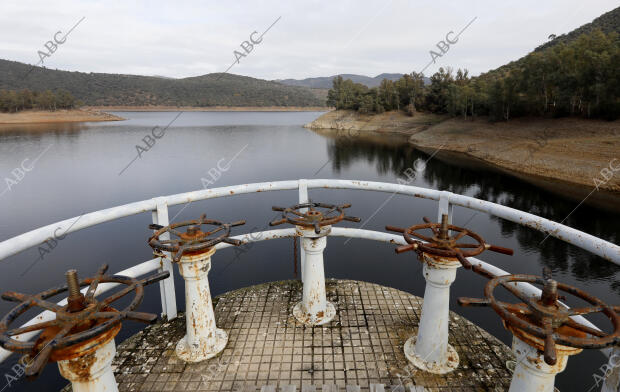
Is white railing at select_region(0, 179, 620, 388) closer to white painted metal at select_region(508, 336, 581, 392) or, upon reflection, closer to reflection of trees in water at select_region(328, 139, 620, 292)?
white painted metal at select_region(508, 336, 581, 392)

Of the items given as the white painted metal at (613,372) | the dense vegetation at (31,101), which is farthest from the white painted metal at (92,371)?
the dense vegetation at (31,101)

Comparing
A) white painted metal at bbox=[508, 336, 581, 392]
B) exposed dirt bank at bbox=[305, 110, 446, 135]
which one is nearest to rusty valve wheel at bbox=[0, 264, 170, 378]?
white painted metal at bbox=[508, 336, 581, 392]

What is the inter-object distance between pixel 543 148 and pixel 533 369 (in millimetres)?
24843

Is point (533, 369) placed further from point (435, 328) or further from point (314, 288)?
point (314, 288)

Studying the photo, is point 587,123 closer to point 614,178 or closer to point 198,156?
point 614,178

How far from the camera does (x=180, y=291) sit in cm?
816

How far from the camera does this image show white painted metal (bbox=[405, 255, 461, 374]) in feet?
7.32

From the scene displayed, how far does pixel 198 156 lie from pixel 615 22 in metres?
50.7

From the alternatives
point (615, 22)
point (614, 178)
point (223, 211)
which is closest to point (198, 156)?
point (223, 211)

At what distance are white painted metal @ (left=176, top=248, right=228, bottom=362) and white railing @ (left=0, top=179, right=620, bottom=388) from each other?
39 cm

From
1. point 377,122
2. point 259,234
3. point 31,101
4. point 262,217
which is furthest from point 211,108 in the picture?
point 259,234

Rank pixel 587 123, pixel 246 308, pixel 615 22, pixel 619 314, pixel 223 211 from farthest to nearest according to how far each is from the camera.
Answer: pixel 615 22 < pixel 587 123 < pixel 223 211 < pixel 246 308 < pixel 619 314

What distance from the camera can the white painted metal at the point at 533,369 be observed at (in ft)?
4.75

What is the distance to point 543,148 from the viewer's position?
71.5 ft
